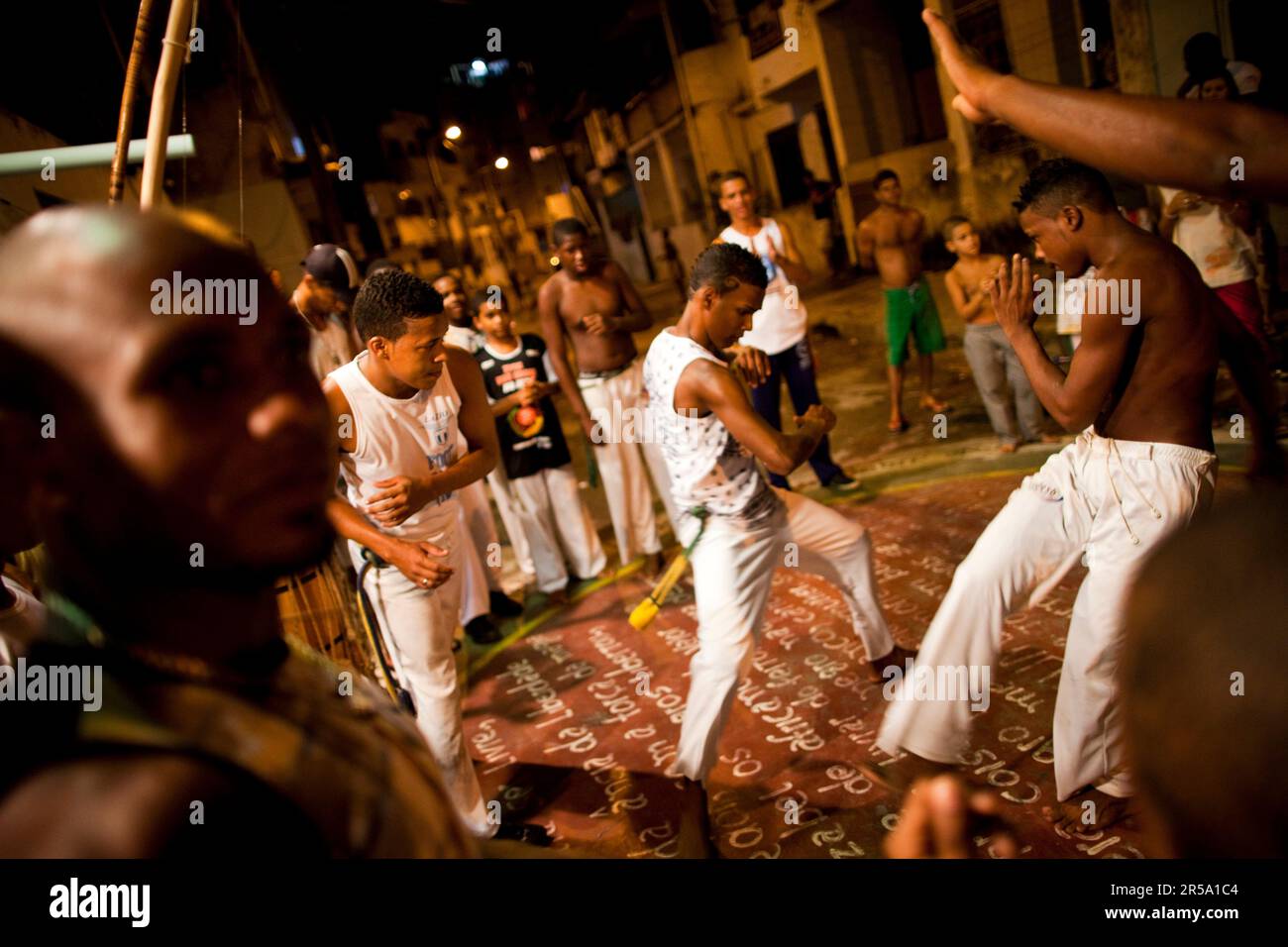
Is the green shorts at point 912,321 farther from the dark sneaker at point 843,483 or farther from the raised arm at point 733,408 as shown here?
the raised arm at point 733,408

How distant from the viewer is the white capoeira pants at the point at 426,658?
Answer: 10.3ft

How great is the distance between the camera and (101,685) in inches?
30.7

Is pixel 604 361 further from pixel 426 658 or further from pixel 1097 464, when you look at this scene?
pixel 1097 464

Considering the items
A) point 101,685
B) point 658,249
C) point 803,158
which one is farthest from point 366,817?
point 658,249

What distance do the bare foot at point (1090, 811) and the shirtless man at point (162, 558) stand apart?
2535 mm

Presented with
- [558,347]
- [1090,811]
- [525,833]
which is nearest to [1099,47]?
[558,347]

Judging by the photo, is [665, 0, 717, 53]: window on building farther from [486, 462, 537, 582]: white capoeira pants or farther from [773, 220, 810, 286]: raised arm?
[486, 462, 537, 582]: white capoeira pants

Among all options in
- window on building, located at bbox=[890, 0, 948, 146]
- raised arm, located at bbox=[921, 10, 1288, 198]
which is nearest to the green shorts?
raised arm, located at bbox=[921, 10, 1288, 198]

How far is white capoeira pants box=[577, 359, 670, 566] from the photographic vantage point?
5730 mm

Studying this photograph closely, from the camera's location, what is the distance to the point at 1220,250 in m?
4.97

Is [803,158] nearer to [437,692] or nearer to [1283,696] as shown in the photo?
[437,692]

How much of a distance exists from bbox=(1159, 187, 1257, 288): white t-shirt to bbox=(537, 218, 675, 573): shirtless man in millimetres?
3670

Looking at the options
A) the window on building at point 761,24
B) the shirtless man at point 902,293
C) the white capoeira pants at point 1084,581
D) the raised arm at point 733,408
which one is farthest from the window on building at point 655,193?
the white capoeira pants at point 1084,581

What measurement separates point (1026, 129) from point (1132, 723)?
4.37 feet
